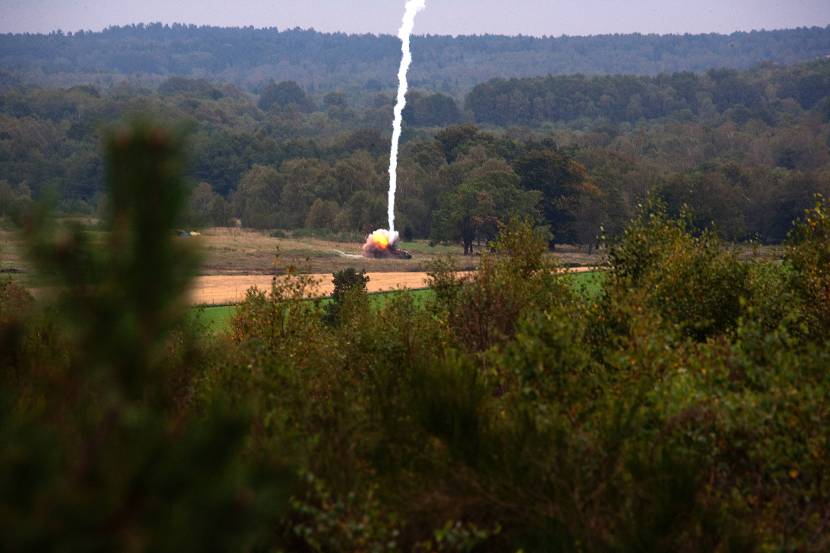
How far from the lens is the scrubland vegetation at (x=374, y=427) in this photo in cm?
955

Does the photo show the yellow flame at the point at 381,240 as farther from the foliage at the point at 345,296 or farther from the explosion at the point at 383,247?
the foliage at the point at 345,296

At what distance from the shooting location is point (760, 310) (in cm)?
A: 3466

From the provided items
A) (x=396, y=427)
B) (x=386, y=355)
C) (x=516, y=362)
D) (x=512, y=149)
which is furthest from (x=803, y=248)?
(x=512, y=149)

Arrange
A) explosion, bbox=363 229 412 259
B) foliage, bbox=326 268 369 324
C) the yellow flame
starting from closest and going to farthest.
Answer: foliage, bbox=326 268 369 324
explosion, bbox=363 229 412 259
the yellow flame

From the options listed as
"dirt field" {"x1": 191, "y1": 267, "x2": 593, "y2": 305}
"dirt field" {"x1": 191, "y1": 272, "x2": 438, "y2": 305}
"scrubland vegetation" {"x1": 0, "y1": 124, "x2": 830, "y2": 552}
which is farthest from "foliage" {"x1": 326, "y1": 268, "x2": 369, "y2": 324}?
"scrubland vegetation" {"x1": 0, "y1": 124, "x2": 830, "y2": 552}

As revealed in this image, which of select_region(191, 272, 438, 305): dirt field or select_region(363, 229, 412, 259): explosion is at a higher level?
select_region(191, 272, 438, 305): dirt field

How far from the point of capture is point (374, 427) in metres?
23.5

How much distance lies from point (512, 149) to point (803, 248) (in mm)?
149096

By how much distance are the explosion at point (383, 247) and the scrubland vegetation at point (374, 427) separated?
10100 cm

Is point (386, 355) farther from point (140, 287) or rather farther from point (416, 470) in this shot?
point (140, 287)

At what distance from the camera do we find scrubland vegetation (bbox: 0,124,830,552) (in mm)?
9555

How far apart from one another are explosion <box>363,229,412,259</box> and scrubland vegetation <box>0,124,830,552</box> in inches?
3976

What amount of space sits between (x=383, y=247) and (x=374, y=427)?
116199 mm

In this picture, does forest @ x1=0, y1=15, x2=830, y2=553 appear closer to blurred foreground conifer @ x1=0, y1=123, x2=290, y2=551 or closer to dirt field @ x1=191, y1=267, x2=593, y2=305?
blurred foreground conifer @ x1=0, y1=123, x2=290, y2=551
